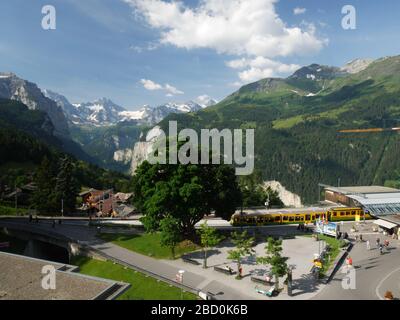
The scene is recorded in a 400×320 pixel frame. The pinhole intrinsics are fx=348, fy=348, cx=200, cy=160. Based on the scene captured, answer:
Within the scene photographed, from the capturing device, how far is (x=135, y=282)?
1518 inches

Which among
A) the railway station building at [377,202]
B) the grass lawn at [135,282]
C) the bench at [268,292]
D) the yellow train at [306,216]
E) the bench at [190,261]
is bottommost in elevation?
the grass lawn at [135,282]

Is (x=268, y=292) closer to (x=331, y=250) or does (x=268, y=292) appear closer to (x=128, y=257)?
(x=331, y=250)

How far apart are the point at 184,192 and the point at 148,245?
1152cm

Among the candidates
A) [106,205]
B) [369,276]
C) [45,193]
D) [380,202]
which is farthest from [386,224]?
[106,205]

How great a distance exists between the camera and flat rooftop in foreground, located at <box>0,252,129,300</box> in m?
27.1

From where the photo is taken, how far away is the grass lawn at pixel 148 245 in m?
48.0

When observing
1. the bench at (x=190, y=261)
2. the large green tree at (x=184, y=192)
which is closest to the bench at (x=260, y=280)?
the bench at (x=190, y=261)

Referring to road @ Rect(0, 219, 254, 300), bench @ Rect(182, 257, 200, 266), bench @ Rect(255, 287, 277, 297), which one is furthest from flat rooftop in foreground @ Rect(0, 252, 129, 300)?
bench @ Rect(182, 257, 200, 266)

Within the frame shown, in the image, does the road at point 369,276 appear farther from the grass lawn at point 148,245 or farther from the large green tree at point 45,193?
the large green tree at point 45,193

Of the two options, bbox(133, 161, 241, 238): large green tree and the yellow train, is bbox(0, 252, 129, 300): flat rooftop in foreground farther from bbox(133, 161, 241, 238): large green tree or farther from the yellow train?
the yellow train

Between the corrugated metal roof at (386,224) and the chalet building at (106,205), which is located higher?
the corrugated metal roof at (386,224)

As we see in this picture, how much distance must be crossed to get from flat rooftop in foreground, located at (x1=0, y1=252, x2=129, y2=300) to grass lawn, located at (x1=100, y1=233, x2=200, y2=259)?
55.7 feet

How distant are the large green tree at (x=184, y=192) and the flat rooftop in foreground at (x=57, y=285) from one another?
16.0m
